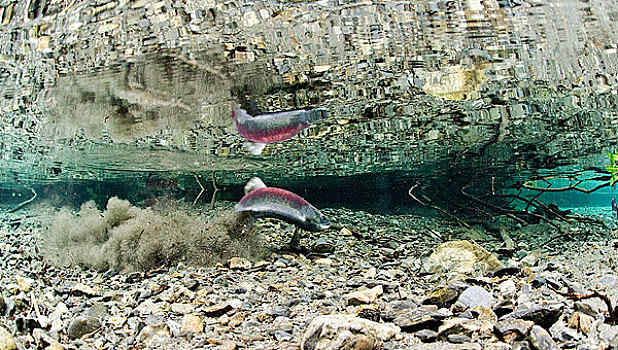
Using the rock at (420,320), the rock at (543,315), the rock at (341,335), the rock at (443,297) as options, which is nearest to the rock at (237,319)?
the rock at (341,335)

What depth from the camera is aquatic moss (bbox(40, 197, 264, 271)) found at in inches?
214

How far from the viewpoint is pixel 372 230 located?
27.3 ft

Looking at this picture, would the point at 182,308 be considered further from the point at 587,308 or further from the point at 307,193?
the point at 307,193

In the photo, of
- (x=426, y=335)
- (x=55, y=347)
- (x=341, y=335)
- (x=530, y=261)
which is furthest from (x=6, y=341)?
(x=530, y=261)

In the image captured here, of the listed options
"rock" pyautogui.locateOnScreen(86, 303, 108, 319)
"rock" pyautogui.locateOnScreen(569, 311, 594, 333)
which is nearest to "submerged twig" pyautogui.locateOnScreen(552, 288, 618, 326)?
"rock" pyautogui.locateOnScreen(569, 311, 594, 333)

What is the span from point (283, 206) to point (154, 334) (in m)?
2.60

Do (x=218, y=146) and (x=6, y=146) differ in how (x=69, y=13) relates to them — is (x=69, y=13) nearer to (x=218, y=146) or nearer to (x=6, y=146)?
(x=218, y=146)

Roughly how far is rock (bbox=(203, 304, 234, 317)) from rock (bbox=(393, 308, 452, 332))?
1.60 meters

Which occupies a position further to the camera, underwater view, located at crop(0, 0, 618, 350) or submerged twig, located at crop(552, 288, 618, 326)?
underwater view, located at crop(0, 0, 618, 350)

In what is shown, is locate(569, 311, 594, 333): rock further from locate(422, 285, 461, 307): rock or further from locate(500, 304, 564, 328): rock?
locate(422, 285, 461, 307): rock

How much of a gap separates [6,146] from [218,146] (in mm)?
7271

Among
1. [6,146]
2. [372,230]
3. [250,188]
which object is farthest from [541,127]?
[6,146]

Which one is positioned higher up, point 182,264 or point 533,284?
point 533,284

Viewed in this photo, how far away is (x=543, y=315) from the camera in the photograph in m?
2.44
